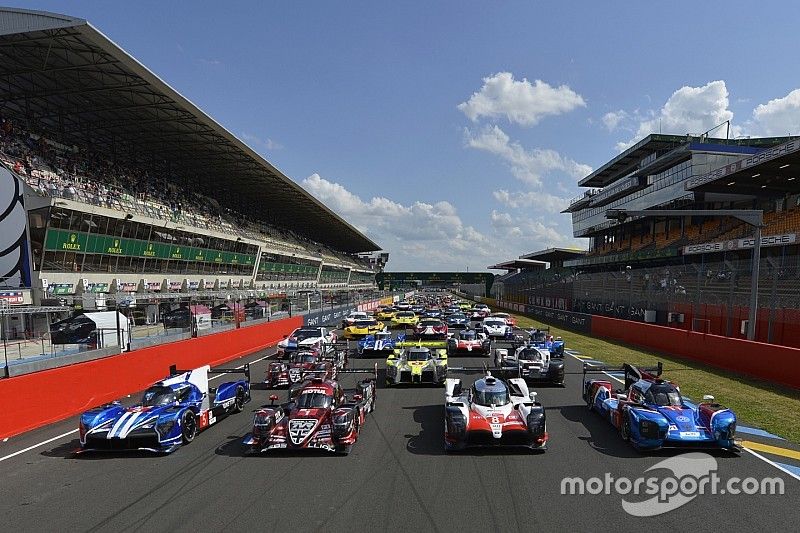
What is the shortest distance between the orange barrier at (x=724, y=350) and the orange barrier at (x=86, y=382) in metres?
20.5

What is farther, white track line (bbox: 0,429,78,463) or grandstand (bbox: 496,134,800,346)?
grandstand (bbox: 496,134,800,346)

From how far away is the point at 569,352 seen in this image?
78.4 feet

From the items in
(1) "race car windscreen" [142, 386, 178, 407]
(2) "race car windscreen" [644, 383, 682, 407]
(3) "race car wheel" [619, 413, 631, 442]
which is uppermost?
(2) "race car windscreen" [644, 383, 682, 407]

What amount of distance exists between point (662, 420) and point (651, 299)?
64.3 feet

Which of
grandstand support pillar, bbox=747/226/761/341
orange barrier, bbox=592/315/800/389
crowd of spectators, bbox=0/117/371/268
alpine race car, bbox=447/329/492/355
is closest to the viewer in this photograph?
orange barrier, bbox=592/315/800/389

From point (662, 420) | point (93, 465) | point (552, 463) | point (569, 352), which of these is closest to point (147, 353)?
point (93, 465)

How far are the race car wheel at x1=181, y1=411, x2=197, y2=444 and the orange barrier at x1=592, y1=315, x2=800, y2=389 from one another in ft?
54.8

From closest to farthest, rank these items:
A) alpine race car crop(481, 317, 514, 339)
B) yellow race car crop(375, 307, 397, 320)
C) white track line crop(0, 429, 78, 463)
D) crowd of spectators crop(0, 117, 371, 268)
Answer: white track line crop(0, 429, 78, 463), crowd of spectators crop(0, 117, 371, 268), alpine race car crop(481, 317, 514, 339), yellow race car crop(375, 307, 397, 320)

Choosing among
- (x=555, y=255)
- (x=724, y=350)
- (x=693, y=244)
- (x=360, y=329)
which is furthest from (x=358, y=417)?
(x=555, y=255)

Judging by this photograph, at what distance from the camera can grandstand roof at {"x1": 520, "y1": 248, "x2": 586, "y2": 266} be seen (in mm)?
79387

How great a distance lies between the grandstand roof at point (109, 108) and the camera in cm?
2284

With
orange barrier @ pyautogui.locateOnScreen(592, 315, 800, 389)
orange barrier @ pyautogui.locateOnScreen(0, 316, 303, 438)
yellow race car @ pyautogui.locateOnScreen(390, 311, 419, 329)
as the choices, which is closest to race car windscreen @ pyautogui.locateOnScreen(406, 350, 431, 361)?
orange barrier @ pyautogui.locateOnScreen(0, 316, 303, 438)

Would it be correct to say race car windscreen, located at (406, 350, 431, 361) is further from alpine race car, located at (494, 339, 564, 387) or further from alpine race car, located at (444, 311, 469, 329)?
alpine race car, located at (444, 311, 469, 329)

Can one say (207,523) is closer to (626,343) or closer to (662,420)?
(662,420)
